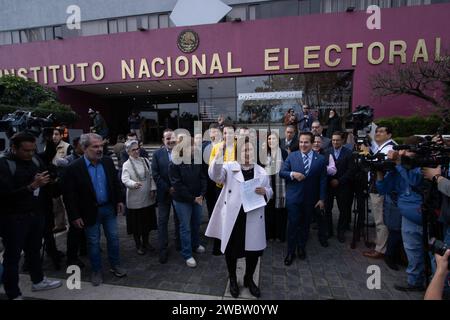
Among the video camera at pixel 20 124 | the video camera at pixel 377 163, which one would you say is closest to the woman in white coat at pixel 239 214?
the video camera at pixel 377 163

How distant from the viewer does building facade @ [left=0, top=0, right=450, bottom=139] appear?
1031 centimetres

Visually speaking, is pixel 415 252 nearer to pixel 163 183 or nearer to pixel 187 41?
pixel 163 183

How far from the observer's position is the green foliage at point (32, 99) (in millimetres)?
10914

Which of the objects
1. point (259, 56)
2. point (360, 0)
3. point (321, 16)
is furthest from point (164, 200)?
point (360, 0)

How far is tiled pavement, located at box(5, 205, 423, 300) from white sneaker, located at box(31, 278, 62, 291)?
0.24 m

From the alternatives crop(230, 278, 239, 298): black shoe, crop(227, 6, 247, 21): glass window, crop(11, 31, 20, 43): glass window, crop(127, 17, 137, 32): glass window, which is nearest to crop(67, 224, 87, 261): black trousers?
crop(230, 278, 239, 298): black shoe

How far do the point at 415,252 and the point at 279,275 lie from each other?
5.28 ft

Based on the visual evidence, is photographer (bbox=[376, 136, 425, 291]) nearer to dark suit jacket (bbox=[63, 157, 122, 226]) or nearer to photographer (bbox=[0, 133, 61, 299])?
dark suit jacket (bbox=[63, 157, 122, 226])

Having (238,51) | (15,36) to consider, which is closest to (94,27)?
(15,36)

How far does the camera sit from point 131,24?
13.5 meters

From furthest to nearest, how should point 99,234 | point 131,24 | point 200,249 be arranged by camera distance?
point 131,24 → point 200,249 → point 99,234

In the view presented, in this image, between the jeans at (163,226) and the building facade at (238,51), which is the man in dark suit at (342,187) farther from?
the building facade at (238,51)

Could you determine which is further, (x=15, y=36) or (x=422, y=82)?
(x=15, y=36)

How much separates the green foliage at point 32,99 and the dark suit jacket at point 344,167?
11.3 m
